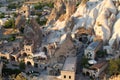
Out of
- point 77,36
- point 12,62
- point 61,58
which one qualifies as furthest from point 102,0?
point 12,62

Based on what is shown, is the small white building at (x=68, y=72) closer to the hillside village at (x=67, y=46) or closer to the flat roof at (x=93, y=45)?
the hillside village at (x=67, y=46)

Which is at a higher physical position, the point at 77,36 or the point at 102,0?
the point at 102,0

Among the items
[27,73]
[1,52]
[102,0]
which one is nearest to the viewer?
[27,73]

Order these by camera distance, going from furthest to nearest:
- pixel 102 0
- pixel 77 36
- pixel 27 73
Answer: pixel 102 0
pixel 77 36
pixel 27 73

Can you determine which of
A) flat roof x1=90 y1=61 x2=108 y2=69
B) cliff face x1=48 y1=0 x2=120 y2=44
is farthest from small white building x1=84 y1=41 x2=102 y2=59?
cliff face x1=48 y1=0 x2=120 y2=44

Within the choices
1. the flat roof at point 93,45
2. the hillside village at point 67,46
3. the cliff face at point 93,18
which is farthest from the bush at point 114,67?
the cliff face at point 93,18

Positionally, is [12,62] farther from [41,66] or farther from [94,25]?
[94,25]

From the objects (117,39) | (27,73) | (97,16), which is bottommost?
(27,73)
